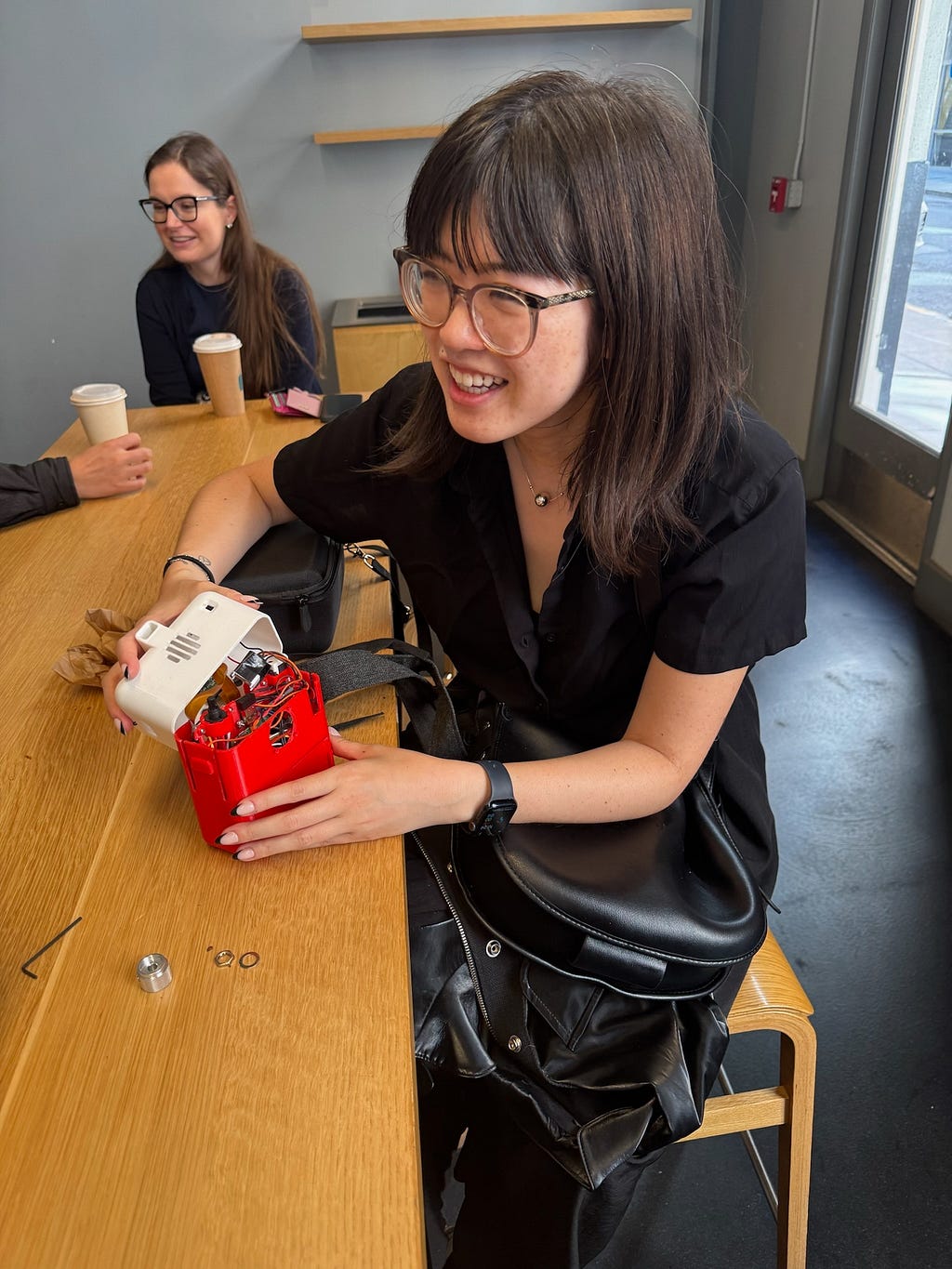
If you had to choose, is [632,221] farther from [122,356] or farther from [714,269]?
[122,356]

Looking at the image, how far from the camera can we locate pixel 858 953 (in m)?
1.70

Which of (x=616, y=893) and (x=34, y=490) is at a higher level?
(x=34, y=490)

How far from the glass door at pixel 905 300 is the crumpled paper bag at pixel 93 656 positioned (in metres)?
2.23

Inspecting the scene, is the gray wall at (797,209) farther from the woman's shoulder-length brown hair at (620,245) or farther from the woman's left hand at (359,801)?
the woman's left hand at (359,801)

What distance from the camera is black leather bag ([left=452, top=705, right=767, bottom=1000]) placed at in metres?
0.83

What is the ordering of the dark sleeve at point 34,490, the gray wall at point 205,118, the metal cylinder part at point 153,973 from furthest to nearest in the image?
the gray wall at point 205,118 < the dark sleeve at point 34,490 < the metal cylinder part at point 153,973

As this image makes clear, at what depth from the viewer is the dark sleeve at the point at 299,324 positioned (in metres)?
2.34

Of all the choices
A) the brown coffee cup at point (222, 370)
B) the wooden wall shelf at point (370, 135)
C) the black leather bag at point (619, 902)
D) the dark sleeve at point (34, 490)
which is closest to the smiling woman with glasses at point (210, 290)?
the brown coffee cup at point (222, 370)

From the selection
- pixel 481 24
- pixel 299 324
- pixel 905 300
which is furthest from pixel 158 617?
pixel 481 24

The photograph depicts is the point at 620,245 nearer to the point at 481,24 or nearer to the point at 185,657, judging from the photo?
the point at 185,657

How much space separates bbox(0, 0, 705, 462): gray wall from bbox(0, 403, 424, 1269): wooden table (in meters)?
2.81

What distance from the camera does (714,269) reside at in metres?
0.88

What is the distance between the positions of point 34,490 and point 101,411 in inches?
11.8

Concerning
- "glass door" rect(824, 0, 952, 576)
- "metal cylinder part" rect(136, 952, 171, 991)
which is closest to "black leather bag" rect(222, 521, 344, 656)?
"metal cylinder part" rect(136, 952, 171, 991)
